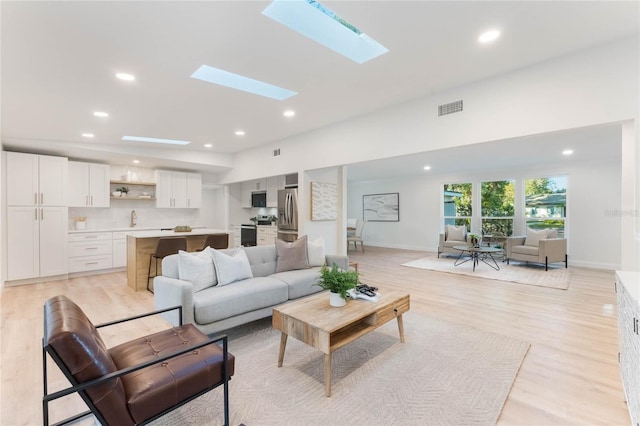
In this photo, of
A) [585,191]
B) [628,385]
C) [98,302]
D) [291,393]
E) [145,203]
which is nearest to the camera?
[628,385]

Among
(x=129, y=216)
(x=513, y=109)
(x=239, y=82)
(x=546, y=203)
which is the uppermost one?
(x=239, y=82)

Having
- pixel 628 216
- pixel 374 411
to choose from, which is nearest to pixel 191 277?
pixel 374 411

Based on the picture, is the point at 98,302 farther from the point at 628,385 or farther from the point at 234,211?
the point at 628,385

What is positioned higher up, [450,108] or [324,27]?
[324,27]

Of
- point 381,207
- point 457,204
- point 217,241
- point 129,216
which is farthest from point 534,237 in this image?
point 129,216

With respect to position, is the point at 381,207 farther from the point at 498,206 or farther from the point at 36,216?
the point at 36,216

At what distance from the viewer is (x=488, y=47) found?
8.66 feet

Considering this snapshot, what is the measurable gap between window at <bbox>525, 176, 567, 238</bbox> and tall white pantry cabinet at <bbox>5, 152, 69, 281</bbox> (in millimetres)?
10429

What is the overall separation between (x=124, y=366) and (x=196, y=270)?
1.40 m

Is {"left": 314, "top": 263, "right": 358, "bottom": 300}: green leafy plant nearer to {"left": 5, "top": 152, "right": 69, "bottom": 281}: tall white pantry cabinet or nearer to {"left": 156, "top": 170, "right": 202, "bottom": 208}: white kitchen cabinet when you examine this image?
{"left": 5, "top": 152, "right": 69, "bottom": 281}: tall white pantry cabinet

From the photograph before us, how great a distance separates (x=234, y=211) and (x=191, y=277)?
5.87 metres

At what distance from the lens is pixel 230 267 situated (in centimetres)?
322

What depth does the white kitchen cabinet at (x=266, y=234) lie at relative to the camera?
7.12m

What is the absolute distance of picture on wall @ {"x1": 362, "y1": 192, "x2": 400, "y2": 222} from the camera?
9.91m
